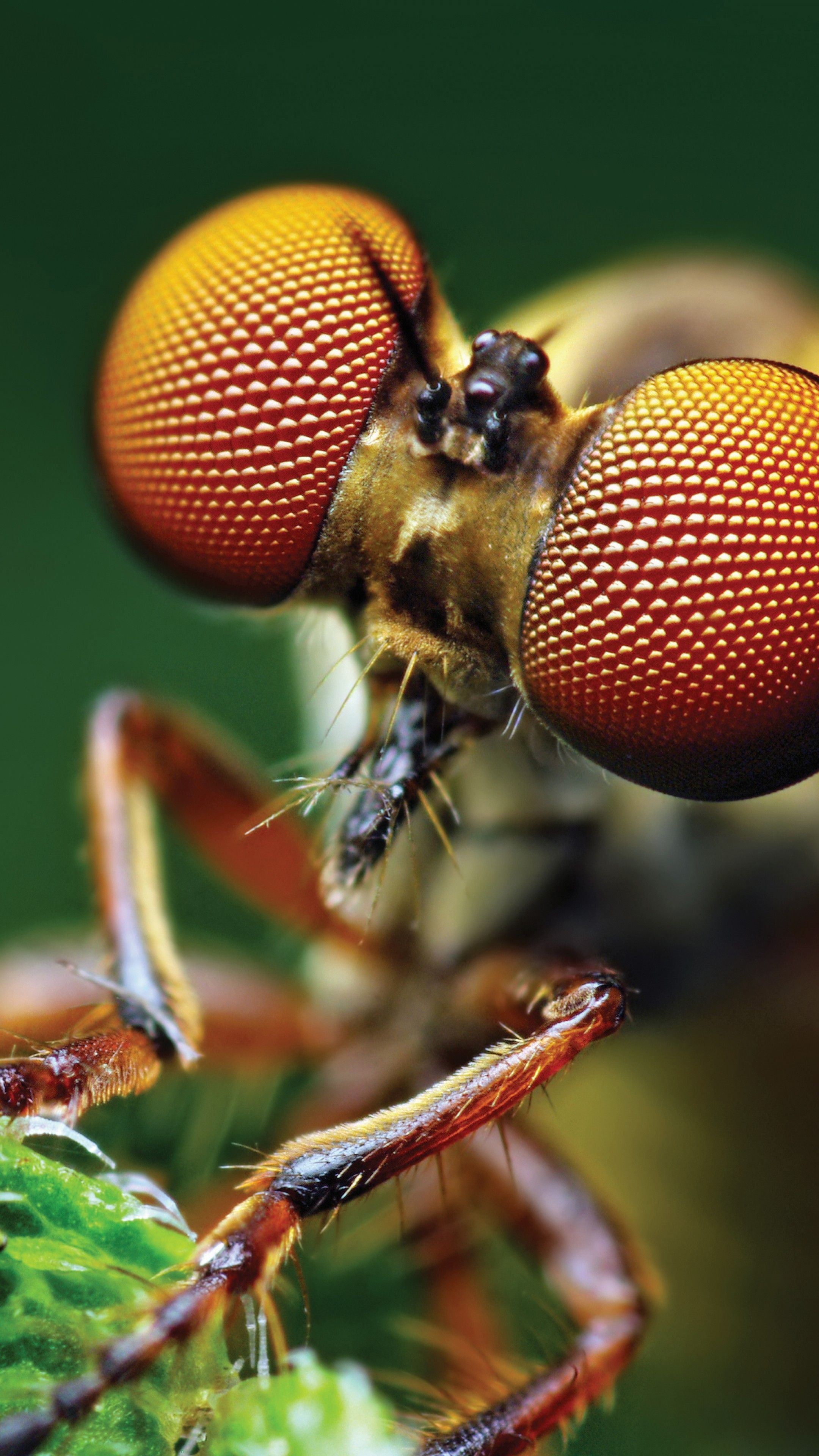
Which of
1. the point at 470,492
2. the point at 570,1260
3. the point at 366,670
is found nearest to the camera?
the point at 470,492

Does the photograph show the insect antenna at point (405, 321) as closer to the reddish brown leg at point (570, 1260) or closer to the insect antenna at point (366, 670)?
the insect antenna at point (366, 670)

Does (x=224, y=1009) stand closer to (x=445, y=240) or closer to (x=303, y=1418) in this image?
(x=445, y=240)

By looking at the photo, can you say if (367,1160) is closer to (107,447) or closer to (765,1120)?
(107,447)

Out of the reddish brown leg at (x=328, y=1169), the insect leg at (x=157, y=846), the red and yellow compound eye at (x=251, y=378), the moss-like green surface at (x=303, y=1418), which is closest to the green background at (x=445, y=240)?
the insect leg at (x=157, y=846)

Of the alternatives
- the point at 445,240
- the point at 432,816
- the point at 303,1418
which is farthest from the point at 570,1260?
the point at 445,240

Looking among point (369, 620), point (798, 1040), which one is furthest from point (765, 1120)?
point (369, 620)
